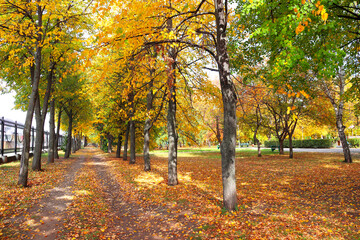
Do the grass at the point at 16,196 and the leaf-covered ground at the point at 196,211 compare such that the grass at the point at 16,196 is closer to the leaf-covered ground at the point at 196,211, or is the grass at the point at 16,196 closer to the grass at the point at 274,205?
the leaf-covered ground at the point at 196,211

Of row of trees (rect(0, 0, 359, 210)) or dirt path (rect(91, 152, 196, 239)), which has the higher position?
row of trees (rect(0, 0, 359, 210))

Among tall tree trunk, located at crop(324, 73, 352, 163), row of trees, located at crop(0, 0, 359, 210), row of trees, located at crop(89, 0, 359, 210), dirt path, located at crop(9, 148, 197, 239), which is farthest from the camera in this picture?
tall tree trunk, located at crop(324, 73, 352, 163)

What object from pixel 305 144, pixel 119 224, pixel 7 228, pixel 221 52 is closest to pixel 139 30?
pixel 221 52

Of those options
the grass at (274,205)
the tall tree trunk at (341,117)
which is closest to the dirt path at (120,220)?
the grass at (274,205)

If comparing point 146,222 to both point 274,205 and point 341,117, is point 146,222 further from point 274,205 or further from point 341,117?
point 341,117

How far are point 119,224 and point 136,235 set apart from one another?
32.4 inches

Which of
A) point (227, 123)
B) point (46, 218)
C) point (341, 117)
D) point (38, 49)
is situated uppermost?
point (38, 49)

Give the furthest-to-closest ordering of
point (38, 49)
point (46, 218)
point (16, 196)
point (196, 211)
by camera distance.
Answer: point (38, 49), point (16, 196), point (196, 211), point (46, 218)

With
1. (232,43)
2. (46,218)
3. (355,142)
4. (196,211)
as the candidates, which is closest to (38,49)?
(46,218)

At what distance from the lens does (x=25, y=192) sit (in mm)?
7699

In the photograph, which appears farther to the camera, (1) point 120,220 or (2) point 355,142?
(2) point 355,142

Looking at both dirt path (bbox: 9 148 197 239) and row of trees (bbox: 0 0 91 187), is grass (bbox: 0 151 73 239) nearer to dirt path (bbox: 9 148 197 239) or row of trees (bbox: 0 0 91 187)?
dirt path (bbox: 9 148 197 239)

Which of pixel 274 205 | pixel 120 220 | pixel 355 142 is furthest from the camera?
pixel 355 142

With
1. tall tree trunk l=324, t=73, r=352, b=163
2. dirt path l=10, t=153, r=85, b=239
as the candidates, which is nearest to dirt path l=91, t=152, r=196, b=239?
dirt path l=10, t=153, r=85, b=239
